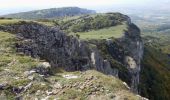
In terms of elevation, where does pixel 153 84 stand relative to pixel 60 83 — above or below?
below

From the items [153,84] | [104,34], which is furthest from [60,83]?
[104,34]

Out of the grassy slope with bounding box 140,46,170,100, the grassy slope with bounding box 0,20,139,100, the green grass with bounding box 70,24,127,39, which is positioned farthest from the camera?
the green grass with bounding box 70,24,127,39

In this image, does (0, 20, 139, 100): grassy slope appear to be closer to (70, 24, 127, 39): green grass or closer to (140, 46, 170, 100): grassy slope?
(70, 24, 127, 39): green grass

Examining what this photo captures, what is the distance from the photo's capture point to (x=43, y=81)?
71.0 ft

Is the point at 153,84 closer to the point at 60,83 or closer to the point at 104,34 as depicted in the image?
the point at 104,34

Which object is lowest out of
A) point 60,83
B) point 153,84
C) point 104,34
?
point 153,84

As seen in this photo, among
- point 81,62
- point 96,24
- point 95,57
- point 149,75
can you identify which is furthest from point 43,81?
point 96,24

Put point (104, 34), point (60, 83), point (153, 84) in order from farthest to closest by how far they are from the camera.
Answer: point (104, 34) → point (153, 84) → point (60, 83)

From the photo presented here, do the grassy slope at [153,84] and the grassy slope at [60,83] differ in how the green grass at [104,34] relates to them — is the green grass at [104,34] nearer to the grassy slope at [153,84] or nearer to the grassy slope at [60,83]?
the grassy slope at [153,84]

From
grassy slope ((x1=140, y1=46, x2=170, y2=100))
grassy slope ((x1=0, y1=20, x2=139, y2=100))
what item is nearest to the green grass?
grassy slope ((x1=140, y1=46, x2=170, y2=100))

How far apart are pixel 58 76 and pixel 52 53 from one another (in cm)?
1340

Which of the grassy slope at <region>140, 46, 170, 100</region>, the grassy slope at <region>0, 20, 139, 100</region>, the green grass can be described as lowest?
the grassy slope at <region>140, 46, 170, 100</region>

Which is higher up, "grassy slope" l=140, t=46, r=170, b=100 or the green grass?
the green grass

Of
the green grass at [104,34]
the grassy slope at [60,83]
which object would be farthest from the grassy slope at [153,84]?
the grassy slope at [60,83]
